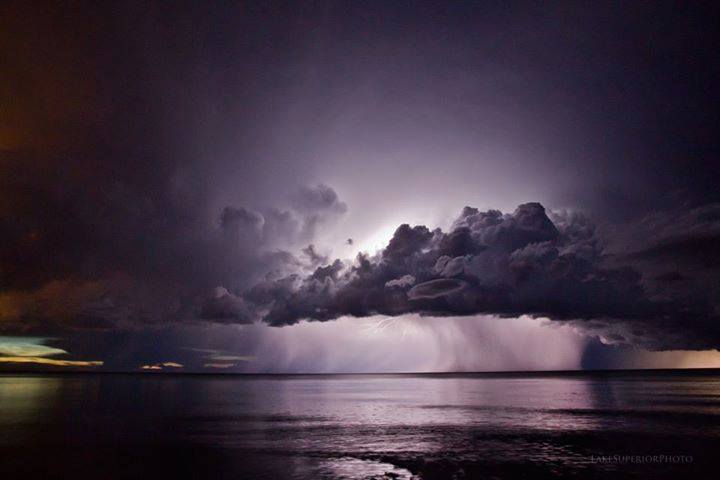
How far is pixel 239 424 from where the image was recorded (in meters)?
71.1

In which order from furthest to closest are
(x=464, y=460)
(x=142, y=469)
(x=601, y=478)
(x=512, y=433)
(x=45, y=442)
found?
(x=512, y=433), (x=45, y=442), (x=464, y=460), (x=142, y=469), (x=601, y=478)

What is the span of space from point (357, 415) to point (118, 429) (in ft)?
126

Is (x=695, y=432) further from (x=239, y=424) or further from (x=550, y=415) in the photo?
(x=239, y=424)

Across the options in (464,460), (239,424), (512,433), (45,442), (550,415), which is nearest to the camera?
(464,460)

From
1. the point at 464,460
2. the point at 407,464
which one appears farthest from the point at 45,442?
the point at 464,460

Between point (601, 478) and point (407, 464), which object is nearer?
point (601, 478)

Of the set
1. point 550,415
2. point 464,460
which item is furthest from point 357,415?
point 464,460

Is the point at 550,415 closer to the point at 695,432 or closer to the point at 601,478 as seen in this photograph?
the point at 695,432

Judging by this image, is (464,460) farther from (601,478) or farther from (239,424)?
(239,424)

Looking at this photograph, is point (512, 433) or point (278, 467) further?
point (512, 433)

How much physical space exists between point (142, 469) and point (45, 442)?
67.8ft

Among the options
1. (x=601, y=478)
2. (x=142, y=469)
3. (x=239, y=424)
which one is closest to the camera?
(x=601, y=478)

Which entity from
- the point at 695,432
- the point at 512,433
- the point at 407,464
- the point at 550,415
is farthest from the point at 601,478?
the point at 550,415

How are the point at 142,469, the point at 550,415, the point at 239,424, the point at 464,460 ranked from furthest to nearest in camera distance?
the point at 550,415 → the point at 239,424 → the point at 464,460 → the point at 142,469
